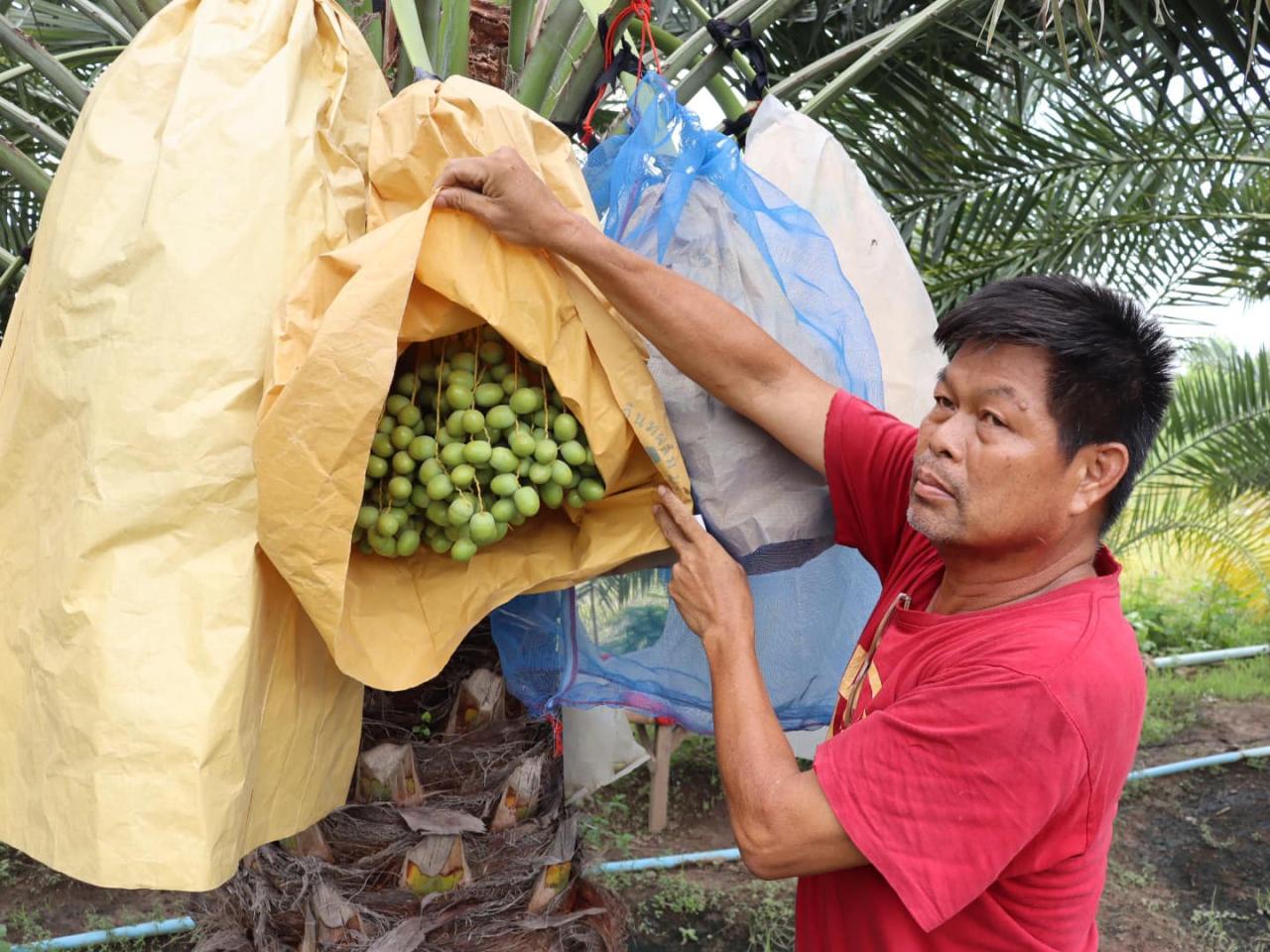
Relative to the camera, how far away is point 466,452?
1.38m

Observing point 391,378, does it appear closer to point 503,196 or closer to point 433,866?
point 503,196

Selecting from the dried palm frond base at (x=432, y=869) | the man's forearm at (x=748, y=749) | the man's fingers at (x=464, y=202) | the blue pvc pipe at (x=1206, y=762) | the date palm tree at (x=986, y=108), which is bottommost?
the blue pvc pipe at (x=1206, y=762)

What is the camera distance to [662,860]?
410cm

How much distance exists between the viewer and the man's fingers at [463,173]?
4.45 feet

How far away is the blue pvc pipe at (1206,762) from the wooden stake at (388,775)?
411 centimetres

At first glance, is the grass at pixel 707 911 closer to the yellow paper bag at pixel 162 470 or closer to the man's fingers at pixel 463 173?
the yellow paper bag at pixel 162 470

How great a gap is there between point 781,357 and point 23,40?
1543 mm

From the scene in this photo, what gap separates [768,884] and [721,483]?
115 inches

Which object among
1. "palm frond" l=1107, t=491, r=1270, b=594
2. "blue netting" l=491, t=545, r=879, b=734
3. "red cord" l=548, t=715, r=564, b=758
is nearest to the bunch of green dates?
"blue netting" l=491, t=545, r=879, b=734

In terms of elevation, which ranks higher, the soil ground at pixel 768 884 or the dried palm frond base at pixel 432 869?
the dried palm frond base at pixel 432 869

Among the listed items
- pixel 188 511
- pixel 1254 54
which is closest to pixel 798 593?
pixel 188 511

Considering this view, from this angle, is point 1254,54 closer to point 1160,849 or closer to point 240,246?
point 240,246

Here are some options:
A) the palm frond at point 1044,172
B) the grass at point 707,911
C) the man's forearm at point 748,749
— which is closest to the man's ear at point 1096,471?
the man's forearm at point 748,749

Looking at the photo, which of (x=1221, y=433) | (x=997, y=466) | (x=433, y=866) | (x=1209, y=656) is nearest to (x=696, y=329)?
(x=997, y=466)
